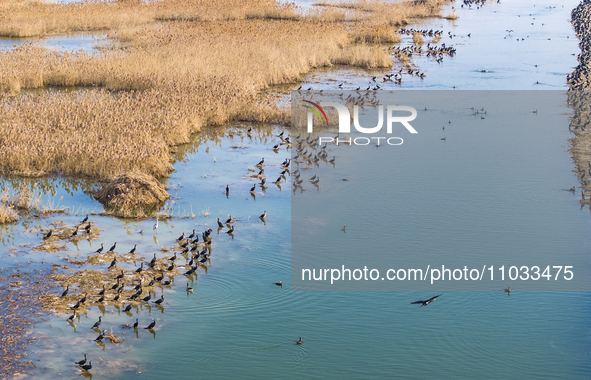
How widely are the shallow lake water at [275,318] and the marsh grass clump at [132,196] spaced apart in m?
0.48

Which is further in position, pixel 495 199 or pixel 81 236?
pixel 495 199

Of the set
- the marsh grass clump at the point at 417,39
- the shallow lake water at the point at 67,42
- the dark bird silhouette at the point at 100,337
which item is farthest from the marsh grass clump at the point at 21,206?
the marsh grass clump at the point at 417,39

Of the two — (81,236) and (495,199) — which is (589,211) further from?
(81,236)

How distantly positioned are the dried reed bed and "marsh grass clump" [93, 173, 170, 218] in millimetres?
1765

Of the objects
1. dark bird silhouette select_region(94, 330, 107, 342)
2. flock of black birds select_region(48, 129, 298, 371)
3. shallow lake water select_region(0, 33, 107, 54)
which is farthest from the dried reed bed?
dark bird silhouette select_region(94, 330, 107, 342)

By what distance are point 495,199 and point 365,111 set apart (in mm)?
11983

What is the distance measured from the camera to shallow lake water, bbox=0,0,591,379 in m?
11.9

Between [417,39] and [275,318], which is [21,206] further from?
[417,39]

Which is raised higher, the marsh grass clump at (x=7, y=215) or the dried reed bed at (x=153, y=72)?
the dried reed bed at (x=153, y=72)

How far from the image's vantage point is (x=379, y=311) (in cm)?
1395

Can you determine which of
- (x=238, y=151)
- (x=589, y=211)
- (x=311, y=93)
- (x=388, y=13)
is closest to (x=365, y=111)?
(x=311, y=93)

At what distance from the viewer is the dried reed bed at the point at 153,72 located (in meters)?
22.4

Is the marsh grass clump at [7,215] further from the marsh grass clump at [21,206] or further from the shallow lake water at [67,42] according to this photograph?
the shallow lake water at [67,42]

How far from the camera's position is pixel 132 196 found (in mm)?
18984
